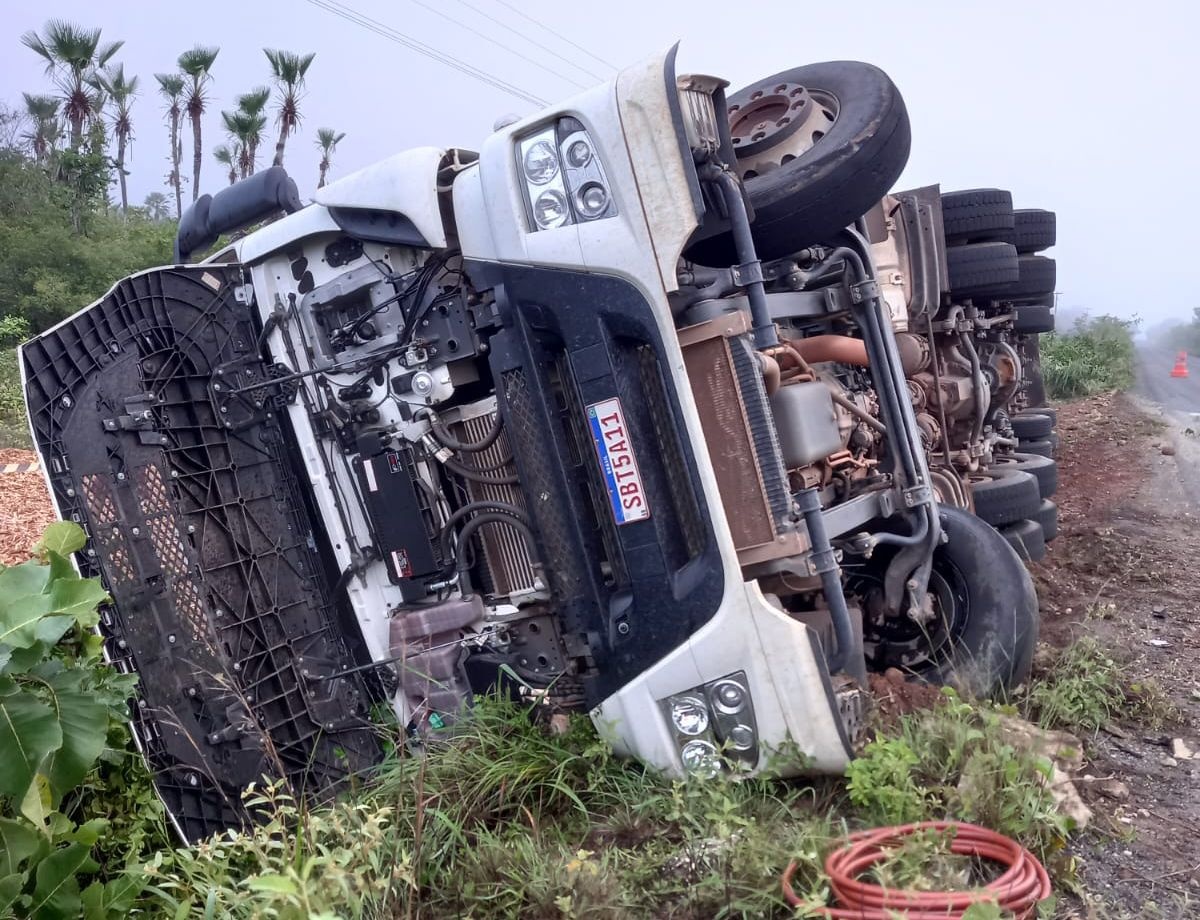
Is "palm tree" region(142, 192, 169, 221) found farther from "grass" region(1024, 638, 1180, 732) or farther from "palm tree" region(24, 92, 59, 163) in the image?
"grass" region(1024, 638, 1180, 732)

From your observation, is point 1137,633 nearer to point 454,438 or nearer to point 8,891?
point 454,438

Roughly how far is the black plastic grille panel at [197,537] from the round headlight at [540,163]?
1.57 meters

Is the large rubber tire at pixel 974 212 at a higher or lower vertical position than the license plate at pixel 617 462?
higher

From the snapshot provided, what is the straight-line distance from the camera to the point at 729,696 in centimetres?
281

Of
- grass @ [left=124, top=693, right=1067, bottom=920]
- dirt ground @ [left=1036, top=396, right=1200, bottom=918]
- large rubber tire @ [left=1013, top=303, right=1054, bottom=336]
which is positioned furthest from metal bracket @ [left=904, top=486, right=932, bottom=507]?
large rubber tire @ [left=1013, top=303, right=1054, bottom=336]

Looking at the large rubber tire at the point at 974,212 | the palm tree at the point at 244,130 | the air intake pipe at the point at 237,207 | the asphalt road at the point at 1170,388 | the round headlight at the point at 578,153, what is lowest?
the asphalt road at the point at 1170,388

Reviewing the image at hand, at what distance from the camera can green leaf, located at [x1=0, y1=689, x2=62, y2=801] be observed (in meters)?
2.43

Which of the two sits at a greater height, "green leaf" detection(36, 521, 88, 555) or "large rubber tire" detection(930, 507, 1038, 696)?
"green leaf" detection(36, 521, 88, 555)

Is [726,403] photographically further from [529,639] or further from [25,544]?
[25,544]

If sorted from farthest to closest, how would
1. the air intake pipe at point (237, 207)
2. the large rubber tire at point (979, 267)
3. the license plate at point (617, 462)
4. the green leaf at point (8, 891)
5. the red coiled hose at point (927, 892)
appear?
1. the large rubber tire at point (979, 267)
2. the air intake pipe at point (237, 207)
3. the license plate at point (617, 462)
4. the green leaf at point (8, 891)
5. the red coiled hose at point (927, 892)

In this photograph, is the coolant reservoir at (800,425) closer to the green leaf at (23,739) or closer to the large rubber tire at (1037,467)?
the green leaf at (23,739)

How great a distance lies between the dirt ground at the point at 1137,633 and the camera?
2.48 metres

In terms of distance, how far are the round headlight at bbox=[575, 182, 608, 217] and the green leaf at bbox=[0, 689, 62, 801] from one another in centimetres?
204

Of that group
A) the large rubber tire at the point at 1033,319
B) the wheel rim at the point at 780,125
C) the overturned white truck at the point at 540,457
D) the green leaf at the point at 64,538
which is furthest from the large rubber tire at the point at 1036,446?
the green leaf at the point at 64,538
